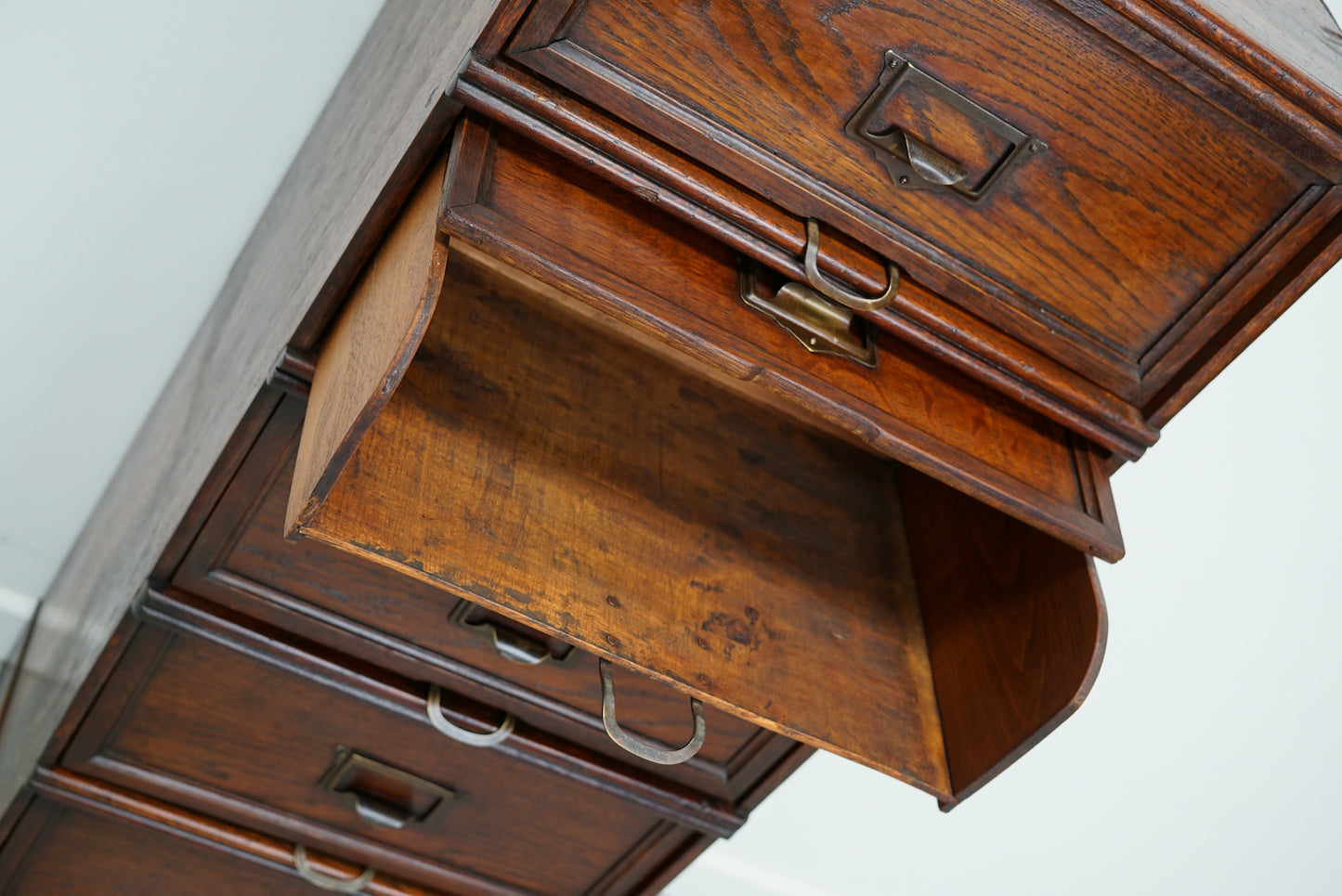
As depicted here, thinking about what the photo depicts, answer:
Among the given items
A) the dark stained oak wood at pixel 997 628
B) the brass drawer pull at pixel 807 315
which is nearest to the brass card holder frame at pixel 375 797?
the dark stained oak wood at pixel 997 628

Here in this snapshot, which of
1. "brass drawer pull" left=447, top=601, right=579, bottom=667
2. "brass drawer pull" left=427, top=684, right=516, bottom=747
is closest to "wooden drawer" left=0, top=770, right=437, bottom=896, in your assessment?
"brass drawer pull" left=427, top=684, right=516, bottom=747

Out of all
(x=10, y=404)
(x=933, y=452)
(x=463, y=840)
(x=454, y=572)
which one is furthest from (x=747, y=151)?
(x=10, y=404)

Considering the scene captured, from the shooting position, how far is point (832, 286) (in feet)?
2.93

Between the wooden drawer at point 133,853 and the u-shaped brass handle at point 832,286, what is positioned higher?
the u-shaped brass handle at point 832,286

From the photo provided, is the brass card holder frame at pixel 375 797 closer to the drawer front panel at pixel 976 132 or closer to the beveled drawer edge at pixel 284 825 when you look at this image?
the beveled drawer edge at pixel 284 825

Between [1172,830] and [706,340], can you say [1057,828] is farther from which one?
[706,340]

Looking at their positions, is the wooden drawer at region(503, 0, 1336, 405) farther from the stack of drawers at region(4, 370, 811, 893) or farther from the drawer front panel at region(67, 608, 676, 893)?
the drawer front panel at region(67, 608, 676, 893)

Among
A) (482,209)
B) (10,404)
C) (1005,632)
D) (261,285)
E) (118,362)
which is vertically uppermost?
(482,209)

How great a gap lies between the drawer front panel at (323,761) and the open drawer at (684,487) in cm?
31

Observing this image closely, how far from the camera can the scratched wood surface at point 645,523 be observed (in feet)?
2.98

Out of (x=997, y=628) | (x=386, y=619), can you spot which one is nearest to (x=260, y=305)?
(x=386, y=619)

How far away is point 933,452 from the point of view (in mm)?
921

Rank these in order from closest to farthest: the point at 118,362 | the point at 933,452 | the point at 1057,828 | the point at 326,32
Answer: the point at 933,452
the point at 326,32
the point at 118,362
the point at 1057,828

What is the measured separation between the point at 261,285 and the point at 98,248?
45 centimetres
